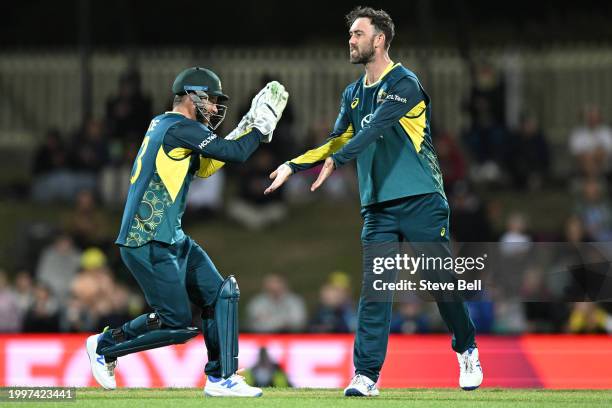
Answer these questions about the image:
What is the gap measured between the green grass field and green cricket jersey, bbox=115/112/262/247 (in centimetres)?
95

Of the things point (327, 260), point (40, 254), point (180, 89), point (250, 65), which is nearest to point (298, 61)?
point (250, 65)

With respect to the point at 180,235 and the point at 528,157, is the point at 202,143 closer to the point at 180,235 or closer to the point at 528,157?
the point at 180,235

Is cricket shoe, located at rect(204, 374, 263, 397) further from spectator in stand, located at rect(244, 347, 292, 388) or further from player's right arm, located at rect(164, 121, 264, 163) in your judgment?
spectator in stand, located at rect(244, 347, 292, 388)

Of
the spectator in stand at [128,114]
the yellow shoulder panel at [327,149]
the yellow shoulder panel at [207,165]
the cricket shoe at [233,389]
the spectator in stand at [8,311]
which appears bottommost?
the spectator in stand at [8,311]

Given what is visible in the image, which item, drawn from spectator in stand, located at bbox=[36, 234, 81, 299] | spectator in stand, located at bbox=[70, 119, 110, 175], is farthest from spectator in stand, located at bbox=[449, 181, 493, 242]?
spectator in stand, located at bbox=[70, 119, 110, 175]

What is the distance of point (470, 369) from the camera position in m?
8.73

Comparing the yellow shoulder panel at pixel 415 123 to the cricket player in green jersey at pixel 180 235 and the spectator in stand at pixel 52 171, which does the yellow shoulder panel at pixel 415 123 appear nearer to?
the cricket player in green jersey at pixel 180 235

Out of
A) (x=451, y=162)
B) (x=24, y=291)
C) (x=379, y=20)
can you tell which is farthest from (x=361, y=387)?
(x=451, y=162)

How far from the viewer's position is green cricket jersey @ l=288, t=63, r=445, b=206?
829cm

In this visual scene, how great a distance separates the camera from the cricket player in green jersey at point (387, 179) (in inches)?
331

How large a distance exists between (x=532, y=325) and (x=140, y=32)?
13495 millimetres

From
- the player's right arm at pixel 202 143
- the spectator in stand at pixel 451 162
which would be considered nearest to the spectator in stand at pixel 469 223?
the spectator in stand at pixel 451 162

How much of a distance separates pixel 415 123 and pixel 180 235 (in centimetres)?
158

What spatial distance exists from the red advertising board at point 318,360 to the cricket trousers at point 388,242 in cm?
264
